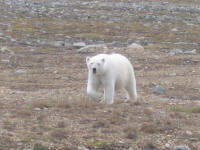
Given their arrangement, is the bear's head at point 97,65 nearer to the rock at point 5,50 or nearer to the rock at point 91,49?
the rock at point 5,50

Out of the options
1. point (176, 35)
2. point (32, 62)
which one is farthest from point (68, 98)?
point (176, 35)

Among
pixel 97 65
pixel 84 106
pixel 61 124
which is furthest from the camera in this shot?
pixel 97 65

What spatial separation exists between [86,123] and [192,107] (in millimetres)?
2886

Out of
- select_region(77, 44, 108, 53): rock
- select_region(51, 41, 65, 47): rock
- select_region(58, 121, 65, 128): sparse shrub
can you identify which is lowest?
select_region(58, 121, 65, 128): sparse shrub

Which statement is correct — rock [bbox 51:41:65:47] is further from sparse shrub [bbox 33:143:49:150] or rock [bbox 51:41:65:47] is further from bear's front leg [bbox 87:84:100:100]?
sparse shrub [bbox 33:143:49:150]

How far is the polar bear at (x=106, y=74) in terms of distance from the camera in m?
11.7

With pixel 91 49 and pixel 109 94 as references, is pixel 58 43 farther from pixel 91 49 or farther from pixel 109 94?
pixel 109 94

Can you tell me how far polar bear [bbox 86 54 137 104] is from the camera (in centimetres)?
1168

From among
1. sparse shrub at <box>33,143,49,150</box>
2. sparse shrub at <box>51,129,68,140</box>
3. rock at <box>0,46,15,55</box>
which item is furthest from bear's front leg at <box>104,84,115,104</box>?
rock at <box>0,46,15,55</box>

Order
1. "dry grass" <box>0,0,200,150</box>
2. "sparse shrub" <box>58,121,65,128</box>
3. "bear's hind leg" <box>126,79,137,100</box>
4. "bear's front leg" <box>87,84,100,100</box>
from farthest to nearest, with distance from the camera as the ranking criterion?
1. "bear's hind leg" <box>126,79,137,100</box>
2. "bear's front leg" <box>87,84,100,100</box>
3. "sparse shrub" <box>58,121,65,128</box>
4. "dry grass" <box>0,0,200,150</box>

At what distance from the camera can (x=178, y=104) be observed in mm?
12305

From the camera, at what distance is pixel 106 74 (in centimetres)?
1188

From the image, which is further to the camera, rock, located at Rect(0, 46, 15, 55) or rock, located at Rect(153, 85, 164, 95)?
rock, located at Rect(0, 46, 15, 55)

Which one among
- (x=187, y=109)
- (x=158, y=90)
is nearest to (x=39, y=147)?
(x=187, y=109)
